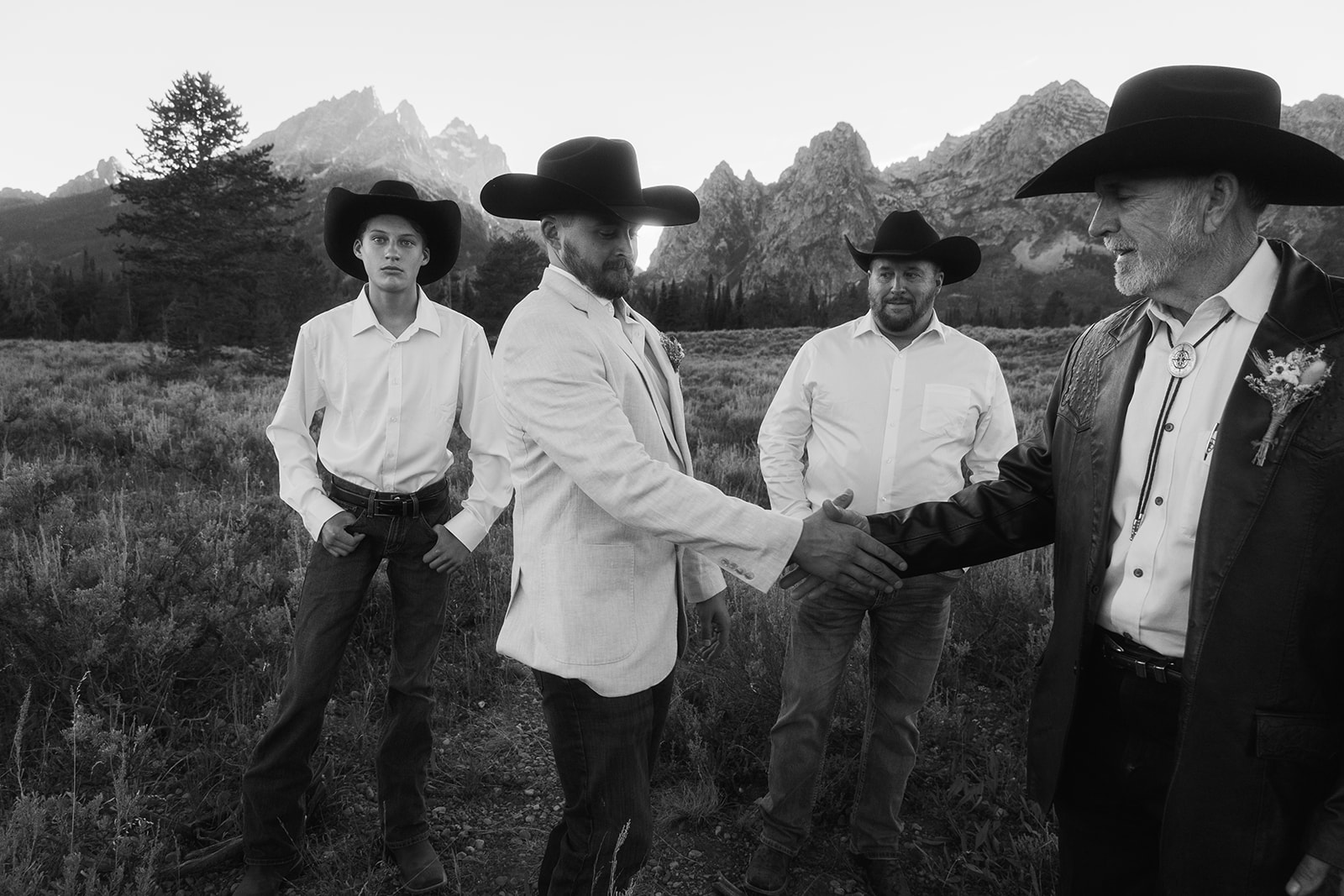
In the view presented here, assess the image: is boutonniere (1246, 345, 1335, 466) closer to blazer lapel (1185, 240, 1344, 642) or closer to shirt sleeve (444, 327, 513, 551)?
blazer lapel (1185, 240, 1344, 642)

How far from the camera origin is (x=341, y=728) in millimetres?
3713

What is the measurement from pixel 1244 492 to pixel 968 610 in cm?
354

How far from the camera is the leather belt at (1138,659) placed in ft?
6.45

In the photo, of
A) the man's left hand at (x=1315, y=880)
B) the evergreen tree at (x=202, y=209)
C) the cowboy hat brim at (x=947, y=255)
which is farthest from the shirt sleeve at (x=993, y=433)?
the evergreen tree at (x=202, y=209)

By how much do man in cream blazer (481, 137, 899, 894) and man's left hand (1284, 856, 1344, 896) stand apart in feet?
3.97

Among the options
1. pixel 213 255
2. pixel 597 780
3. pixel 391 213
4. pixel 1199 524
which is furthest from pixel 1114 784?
pixel 213 255

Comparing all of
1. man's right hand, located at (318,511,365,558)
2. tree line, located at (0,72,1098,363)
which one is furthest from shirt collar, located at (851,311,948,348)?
tree line, located at (0,72,1098,363)

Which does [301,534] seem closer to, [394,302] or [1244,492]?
[394,302]

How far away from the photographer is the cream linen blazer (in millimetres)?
2117

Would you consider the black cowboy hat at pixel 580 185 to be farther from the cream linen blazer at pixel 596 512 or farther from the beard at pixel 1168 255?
the beard at pixel 1168 255

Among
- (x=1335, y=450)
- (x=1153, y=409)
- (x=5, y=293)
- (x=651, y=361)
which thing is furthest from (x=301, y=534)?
(x=5, y=293)

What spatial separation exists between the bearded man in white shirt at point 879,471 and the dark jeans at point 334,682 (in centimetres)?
158

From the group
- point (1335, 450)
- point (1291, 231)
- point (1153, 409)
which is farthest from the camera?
point (1291, 231)

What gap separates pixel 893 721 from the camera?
3.24m
